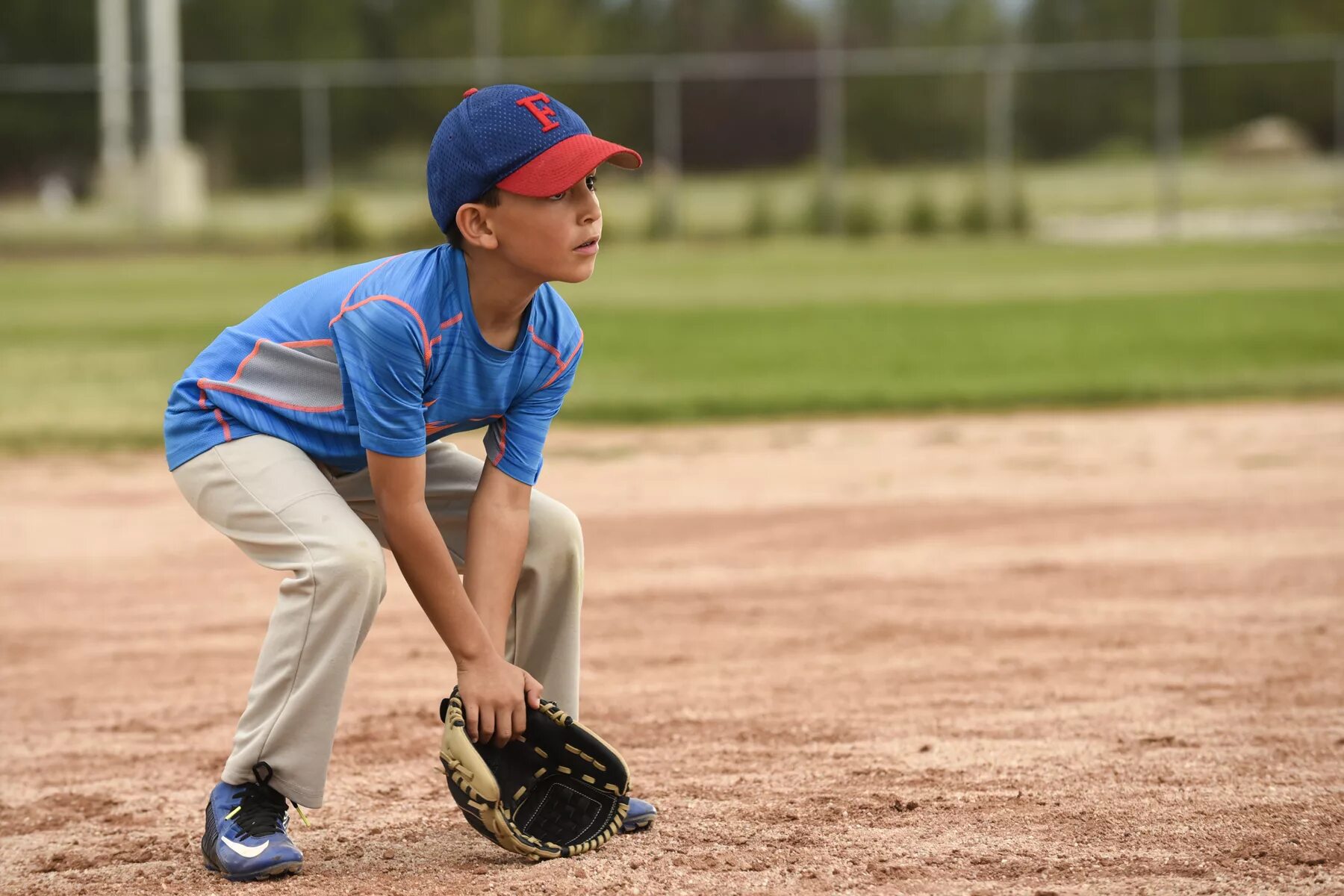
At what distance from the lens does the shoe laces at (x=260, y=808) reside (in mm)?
2574

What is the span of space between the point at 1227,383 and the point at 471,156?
294 inches

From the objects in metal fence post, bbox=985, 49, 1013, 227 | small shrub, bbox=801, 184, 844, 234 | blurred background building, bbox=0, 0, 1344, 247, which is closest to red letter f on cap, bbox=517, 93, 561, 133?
blurred background building, bbox=0, 0, 1344, 247

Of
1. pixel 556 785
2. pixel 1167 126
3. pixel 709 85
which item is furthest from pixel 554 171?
pixel 709 85

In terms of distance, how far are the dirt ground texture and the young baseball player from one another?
→ 27 centimetres

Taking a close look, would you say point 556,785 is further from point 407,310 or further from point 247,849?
point 407,310

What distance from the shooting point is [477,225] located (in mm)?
2521

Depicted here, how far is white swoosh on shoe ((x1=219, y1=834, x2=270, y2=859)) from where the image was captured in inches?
100

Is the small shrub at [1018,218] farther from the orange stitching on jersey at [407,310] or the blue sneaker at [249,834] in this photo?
the blue sneaker at [249,834]

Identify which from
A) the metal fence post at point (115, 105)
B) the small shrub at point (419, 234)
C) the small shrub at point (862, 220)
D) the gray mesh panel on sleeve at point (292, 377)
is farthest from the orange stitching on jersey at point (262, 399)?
the metal fence post at point (115, 105)

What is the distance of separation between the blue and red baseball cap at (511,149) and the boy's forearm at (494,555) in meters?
0.53

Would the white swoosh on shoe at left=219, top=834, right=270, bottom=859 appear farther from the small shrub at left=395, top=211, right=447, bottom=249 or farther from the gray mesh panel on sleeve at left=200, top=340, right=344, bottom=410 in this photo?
the small shrub at left=395, top=211, right=447, bottom=249

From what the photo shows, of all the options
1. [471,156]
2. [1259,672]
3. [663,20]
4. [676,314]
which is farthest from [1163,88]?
[471,156]

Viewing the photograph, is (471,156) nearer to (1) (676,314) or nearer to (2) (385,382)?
(2) (385,382)

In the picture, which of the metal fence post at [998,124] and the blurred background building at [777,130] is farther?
the metal fence post at [998,124]
